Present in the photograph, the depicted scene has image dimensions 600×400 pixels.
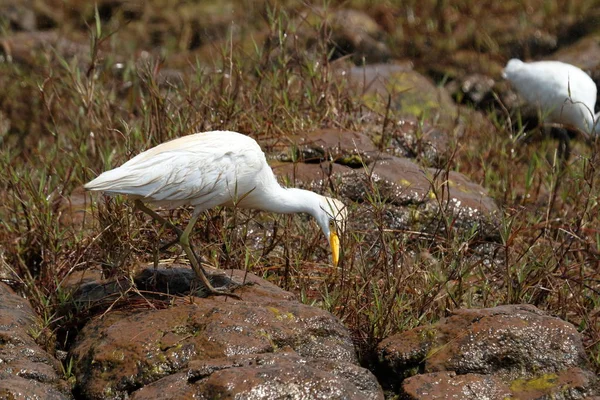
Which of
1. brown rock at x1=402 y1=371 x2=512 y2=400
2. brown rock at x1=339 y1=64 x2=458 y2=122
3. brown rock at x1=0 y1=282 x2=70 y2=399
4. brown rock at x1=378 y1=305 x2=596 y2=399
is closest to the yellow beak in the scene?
brown rock at x1=378 y1=305 x2=596 y2=399

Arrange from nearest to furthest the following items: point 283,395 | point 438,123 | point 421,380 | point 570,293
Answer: point 283,395, point 421,380, point 570,293, point 438,123

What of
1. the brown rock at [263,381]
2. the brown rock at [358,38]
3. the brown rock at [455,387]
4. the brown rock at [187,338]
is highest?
the brown rock at [263,381]

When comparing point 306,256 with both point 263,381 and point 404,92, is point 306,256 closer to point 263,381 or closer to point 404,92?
point 263,381

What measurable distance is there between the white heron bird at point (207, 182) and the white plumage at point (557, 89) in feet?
13.5

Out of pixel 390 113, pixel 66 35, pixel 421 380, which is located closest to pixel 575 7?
pixel 390 113

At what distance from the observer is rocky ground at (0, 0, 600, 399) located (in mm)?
4418

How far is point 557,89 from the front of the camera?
9.12 metres

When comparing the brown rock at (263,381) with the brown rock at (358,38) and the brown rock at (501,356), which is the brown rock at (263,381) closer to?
the brown rock at (501,356)

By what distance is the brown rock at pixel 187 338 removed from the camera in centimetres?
439

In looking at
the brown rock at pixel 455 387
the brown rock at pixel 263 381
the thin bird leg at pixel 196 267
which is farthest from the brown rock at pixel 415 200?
the brown rock at pixel 263 381

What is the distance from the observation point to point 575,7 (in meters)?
11.8

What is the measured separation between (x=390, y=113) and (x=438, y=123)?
2.60ft

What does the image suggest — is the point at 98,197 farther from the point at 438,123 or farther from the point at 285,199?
the point at 438,123

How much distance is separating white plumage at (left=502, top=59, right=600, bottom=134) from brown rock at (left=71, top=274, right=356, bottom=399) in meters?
4.85
